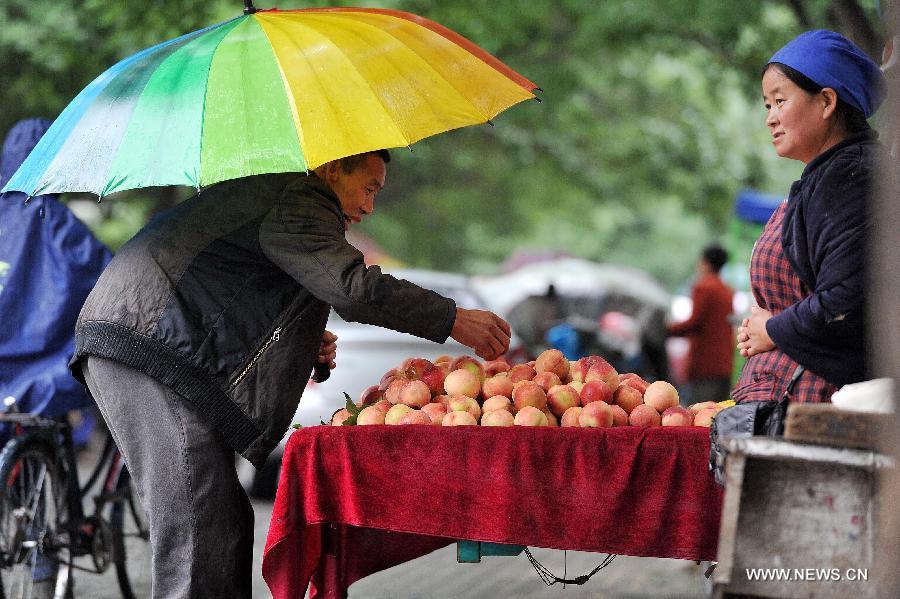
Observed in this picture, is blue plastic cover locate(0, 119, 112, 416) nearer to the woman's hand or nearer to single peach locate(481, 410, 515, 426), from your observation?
single peach locate(481, 410, 515, 426)

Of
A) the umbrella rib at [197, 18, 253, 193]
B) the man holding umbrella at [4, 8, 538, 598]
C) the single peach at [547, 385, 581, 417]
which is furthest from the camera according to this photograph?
the single peach at [547, 385, 581, 417]

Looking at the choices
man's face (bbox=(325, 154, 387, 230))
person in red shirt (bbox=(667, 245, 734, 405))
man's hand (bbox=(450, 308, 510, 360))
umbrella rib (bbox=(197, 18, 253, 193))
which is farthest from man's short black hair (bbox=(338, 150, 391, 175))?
person in red shirt (bbox=(667, 245, 734, 405))

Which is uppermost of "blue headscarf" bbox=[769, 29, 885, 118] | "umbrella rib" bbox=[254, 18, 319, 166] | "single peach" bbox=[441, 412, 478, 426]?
"blue headscarf" bbox=[769, 29, 885, 118]

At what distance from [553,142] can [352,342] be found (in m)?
13.7

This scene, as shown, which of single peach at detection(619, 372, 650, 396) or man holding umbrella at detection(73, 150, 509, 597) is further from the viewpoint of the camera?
single peach at detection(619, 372, 650, 396)

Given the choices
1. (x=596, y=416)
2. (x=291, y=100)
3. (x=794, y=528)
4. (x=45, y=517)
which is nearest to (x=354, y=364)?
(x=45, y=517)

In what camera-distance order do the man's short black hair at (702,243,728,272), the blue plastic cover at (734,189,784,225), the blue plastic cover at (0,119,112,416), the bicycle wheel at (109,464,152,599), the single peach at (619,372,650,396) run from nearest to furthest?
the single peach at (619,372,650,396) → the blue plastic cover at (0,119,112,416) → the bicycle wheel at (109,464,152,599) → the man's short black hair at (702,243,728,272) → the blue plastic cover at (734,189,784,225)

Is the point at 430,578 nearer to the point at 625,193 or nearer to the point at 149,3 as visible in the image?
the point at 149,3

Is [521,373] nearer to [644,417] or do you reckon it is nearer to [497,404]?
[497,404]

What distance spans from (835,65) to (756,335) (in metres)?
0.87

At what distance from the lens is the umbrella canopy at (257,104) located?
427cm

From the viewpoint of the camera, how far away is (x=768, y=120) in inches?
162

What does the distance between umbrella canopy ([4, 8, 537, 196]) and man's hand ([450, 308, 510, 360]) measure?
673mm

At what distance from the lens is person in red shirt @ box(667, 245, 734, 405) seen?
13.0 meters
